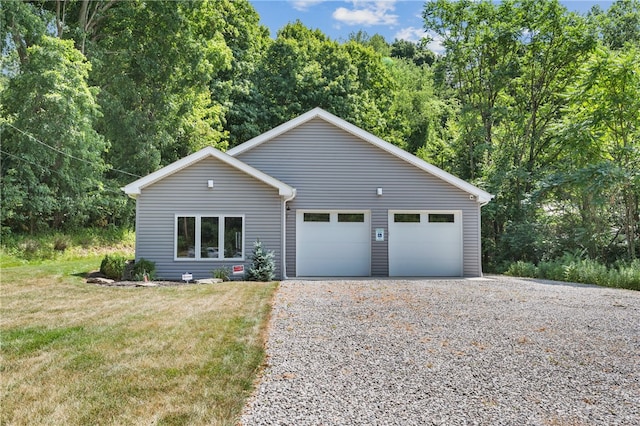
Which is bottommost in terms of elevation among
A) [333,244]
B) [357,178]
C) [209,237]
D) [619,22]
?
[333,244]

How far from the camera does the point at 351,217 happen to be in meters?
14.7

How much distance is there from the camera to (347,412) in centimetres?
370

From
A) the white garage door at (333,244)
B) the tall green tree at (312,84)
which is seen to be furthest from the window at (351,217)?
the tall green tree at (312,84)

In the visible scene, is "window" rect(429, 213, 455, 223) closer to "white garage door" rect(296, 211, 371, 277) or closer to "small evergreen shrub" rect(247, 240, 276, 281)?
"white garage door" rect(296, 211, 371, 277)

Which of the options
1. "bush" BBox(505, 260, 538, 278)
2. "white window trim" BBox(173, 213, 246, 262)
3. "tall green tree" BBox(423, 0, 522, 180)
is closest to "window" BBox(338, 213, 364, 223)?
"white window trim" BBox(173, 213, 246, 262)

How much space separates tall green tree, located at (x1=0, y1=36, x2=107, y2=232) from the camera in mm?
17438

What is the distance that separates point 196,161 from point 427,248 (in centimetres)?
720

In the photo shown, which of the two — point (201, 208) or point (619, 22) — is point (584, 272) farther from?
point (619, 22)

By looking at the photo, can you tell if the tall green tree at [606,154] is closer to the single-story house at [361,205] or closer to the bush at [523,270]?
the bush at [523,270]

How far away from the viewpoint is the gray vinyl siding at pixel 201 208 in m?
13.0

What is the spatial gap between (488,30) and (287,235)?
11911mm

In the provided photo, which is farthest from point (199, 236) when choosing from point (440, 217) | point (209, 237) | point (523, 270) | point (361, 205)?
point (523, 270)

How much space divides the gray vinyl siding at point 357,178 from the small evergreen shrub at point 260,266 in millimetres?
2448

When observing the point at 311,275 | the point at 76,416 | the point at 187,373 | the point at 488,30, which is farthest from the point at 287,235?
the point at 488,30
